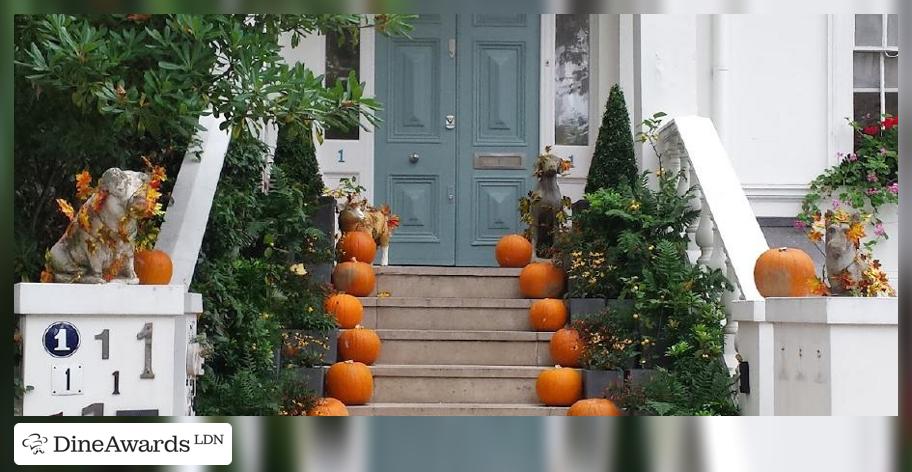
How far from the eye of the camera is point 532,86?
8953 millimetres

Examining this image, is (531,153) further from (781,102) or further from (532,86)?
(781,102)

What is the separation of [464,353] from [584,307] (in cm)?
71

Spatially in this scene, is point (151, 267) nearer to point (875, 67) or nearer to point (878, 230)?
point (878, 230)

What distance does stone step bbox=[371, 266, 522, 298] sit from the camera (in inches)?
297

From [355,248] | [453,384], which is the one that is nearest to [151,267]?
Result: [453,384]

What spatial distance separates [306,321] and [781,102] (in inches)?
138

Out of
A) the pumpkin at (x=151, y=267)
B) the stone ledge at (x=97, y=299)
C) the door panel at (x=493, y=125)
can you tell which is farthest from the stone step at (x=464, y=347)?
the stone ledge at (x=97, y=299)

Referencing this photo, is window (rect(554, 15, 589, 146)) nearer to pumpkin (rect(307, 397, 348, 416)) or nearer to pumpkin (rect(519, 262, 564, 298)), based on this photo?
pumpkin (rect(519, 262, 564, 298))

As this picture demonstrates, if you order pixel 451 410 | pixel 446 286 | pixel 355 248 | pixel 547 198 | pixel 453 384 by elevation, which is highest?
pixel 547 198

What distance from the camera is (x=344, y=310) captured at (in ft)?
22.4

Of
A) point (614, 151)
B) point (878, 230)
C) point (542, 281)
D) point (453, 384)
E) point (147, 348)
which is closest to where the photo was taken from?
point (147, 348)

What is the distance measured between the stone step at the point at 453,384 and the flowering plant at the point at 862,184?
2452 mm

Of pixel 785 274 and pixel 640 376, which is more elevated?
pixel 785 274

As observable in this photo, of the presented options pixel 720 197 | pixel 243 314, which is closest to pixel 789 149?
pixel 720 197
